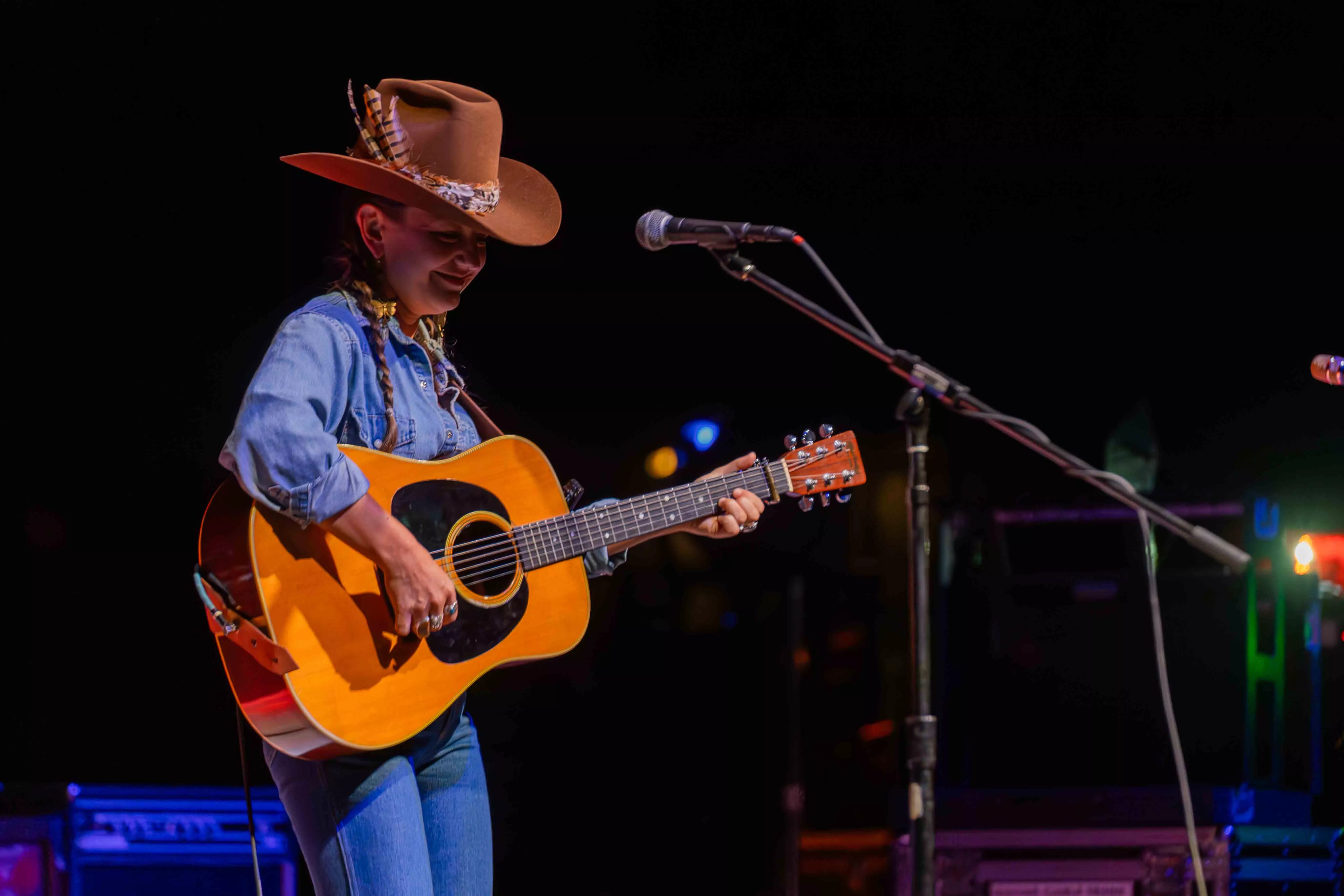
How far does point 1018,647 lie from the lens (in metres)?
4.07

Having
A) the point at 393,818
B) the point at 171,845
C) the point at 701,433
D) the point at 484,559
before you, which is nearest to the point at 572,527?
the point at 484,559

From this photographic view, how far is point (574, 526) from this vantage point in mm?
2479

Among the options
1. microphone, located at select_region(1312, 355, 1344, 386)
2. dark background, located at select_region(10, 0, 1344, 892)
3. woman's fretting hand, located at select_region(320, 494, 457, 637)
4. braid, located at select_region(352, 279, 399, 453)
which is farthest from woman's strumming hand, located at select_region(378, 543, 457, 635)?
dark background, located at select_region(10, 0, 1344, 892)

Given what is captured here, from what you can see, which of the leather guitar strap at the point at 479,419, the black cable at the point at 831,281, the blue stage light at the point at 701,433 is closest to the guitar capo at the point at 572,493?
the leather guitar strap at the point at 479,419

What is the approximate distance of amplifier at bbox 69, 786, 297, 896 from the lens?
348cm

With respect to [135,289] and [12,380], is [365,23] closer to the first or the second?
[135,289]

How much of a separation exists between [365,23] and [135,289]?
1.28 m

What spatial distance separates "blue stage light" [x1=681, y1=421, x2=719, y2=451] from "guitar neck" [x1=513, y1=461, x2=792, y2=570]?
6.99ft

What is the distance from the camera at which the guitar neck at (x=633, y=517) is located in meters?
2.42

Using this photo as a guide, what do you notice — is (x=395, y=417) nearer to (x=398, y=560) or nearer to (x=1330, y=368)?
(x=398, y=560)

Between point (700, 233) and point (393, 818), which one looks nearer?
point (393, 818)

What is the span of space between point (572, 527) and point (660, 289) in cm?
251

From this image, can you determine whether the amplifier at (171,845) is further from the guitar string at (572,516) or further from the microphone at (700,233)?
the microphone at (700,233)

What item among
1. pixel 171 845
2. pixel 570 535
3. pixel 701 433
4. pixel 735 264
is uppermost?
pixel 701 433
